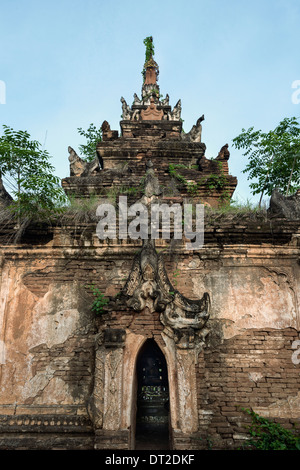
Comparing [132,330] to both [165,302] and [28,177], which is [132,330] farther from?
[28,177]

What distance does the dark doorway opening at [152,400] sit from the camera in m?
6.15

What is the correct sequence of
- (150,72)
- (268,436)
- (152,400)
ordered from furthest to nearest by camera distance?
1. (150,72)
2. (152,400)
3. (268,436)

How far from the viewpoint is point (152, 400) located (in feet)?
21.4

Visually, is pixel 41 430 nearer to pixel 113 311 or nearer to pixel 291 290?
pixel 113 311

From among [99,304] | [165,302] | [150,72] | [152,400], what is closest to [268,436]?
[152,400]

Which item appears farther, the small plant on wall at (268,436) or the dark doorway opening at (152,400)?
the dark doorway opening at (152,400)

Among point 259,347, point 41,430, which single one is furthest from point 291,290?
point 41,430

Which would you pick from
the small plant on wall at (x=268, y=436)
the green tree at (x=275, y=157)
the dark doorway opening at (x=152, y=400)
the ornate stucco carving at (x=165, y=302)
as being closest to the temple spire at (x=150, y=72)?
the green tree at (x=275, y=157)

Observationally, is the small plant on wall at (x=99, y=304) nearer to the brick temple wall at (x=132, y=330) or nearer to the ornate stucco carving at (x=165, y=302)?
the brick temple wall at (x=132, y=330)

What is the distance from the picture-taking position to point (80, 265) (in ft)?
21.9

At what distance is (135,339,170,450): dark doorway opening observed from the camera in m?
6.15

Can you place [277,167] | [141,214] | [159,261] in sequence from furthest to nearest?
1. [277,167]
2. [141,214]
3. [159,261]

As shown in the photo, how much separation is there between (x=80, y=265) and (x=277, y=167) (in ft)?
25.3

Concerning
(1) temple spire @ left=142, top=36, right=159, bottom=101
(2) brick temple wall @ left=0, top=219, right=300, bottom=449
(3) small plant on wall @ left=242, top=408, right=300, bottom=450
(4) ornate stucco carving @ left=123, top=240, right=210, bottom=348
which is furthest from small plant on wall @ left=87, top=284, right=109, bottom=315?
(1) temple spire @ left=142, top=36, right=159, bottom=101
